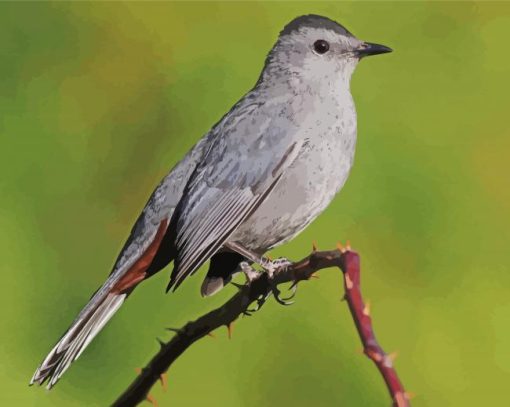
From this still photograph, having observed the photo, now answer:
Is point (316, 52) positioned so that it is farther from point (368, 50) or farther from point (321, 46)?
point (368, 50)

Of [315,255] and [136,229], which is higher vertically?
[315,255]

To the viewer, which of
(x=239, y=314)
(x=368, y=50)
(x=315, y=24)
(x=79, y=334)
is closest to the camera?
(x=239, y=314)

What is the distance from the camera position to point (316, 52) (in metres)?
3.38

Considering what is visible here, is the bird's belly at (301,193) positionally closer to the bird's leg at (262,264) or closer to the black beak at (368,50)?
the bird's leg at (262,264)

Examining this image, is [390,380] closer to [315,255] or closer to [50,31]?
[315,255]

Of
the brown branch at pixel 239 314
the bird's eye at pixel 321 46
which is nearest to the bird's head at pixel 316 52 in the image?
the bird's eye at pixel 321 46

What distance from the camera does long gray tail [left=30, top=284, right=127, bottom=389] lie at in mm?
2613

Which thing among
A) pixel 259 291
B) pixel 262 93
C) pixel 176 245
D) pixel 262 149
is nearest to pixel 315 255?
pixel 259 291

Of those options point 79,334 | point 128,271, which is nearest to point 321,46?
point 128,271

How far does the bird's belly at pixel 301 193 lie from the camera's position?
2.96m

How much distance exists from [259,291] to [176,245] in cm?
57

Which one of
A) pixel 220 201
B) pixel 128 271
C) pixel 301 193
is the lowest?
pixel 128 271

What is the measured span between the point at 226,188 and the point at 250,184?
0.09 meters

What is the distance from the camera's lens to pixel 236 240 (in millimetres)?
3080
